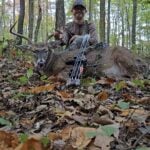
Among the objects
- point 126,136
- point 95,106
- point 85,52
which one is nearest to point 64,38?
point 85,52

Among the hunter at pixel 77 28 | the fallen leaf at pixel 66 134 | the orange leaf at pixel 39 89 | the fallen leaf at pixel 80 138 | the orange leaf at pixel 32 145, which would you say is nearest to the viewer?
the orange leaf at pixel 32 145

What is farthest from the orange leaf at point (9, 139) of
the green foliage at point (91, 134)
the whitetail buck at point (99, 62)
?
the whitetail buck at point (99, 62)

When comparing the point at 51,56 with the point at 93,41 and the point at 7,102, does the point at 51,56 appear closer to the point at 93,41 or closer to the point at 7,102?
the point at 93,41

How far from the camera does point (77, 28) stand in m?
8.65

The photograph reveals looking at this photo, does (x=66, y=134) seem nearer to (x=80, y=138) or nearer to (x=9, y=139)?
(x=80, y=138)

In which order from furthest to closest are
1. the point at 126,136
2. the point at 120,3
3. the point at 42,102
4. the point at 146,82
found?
the point at 120,3 → the point at 146,82 → the point at 42,102 → the point at 126,136

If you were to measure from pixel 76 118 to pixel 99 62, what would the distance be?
408cm

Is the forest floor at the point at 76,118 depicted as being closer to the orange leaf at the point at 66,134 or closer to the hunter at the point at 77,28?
the orange leaf at the point at 66,134

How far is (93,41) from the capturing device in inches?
319

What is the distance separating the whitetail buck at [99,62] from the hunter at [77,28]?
0.45m

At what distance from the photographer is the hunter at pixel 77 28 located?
8.30 m

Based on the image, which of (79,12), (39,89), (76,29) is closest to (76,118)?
(39,89)

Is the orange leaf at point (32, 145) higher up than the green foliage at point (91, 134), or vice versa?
the green foliage at point (91, 134)

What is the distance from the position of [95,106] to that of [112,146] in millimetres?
1365
